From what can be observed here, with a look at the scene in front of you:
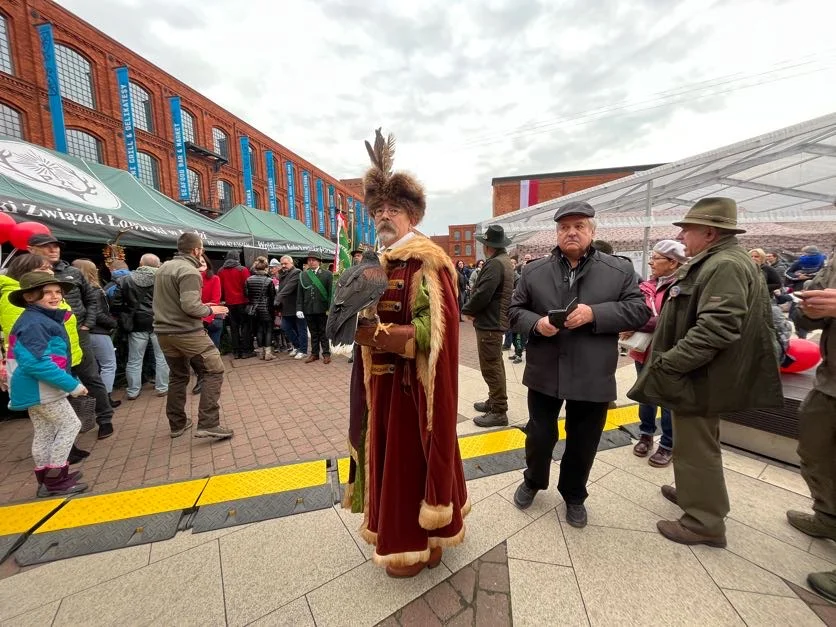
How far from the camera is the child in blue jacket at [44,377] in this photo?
2.52 meters

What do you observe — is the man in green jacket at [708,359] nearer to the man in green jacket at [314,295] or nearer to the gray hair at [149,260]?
the man in green jacket at [314,295]

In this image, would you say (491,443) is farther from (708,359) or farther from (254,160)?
(254,160)

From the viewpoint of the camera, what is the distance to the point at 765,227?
10938 mm

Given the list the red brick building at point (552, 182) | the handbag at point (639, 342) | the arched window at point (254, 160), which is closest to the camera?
the handbag at point (639, 342)

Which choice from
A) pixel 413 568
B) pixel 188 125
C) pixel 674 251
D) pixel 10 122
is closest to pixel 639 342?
pixel 674 251

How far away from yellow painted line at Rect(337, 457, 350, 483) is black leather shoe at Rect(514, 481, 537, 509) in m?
1.32

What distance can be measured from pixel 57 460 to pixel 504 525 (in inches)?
136

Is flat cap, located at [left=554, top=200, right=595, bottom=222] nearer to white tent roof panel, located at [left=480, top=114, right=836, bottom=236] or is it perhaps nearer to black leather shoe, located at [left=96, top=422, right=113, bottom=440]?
black leather shoe, located at [left=96, top=422, right=113, bottom=440]

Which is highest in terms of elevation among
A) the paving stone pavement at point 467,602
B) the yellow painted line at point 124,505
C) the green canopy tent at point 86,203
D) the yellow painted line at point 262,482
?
the green canopy tent at point 86,203

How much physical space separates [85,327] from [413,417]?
4287 millimetres

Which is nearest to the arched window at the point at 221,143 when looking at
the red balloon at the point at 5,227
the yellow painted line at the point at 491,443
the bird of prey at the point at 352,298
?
the red balloon at the point at 5,227

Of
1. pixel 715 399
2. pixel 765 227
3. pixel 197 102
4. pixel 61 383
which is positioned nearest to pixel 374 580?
pixel 715 399

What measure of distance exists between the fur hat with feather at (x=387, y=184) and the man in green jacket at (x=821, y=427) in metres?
2.15

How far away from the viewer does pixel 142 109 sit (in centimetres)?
2003
